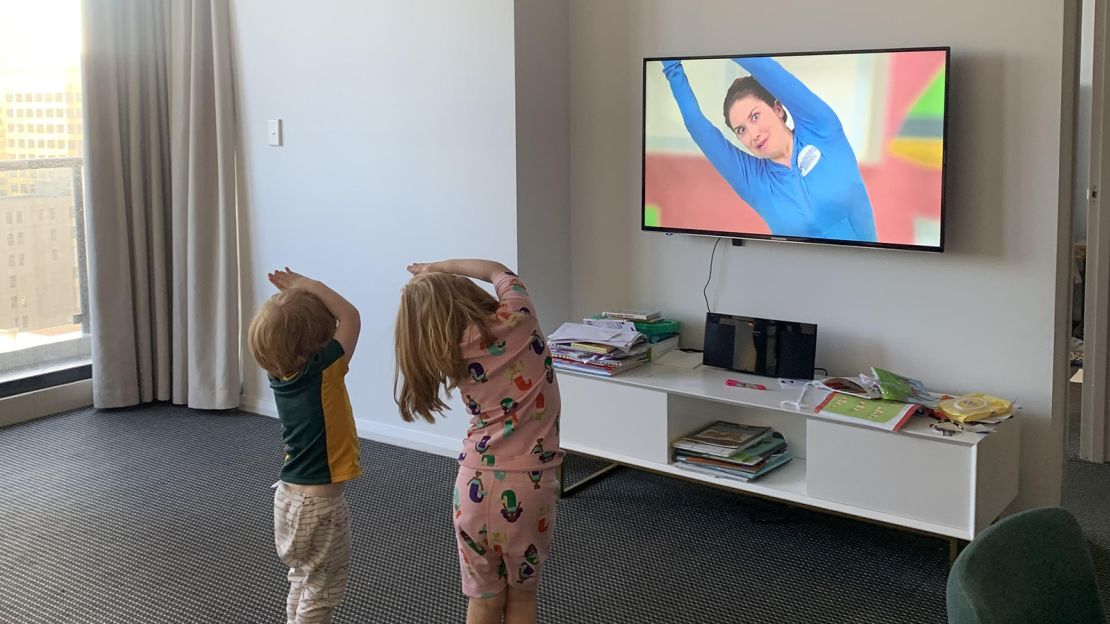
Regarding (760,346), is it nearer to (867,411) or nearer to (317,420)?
(867,411)

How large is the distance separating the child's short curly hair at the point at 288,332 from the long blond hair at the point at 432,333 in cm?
23

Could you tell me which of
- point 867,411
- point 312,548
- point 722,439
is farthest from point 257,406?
point 867,411

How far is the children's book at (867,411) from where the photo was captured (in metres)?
3.08

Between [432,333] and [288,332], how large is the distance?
0.33 m

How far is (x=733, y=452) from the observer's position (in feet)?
11.3

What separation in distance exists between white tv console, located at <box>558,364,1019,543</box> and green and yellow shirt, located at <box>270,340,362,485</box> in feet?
4.48

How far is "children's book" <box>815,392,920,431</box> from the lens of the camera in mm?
3082

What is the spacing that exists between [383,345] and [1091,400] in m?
2.68

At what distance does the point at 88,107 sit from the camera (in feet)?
15.2

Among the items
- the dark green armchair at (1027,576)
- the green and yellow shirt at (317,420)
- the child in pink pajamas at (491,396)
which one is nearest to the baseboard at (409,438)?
the green and yellow shirt at (317,420)

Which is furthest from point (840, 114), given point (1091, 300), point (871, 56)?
point (1091, 300)

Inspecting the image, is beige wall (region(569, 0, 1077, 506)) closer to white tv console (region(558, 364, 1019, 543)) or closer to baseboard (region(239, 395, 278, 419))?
white tv console (region(558, 364, 1019, 543))

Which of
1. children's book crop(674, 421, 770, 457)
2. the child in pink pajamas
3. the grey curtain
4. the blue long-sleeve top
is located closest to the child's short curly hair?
the child in pink pajamas

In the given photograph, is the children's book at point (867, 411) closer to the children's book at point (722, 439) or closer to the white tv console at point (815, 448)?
the white tv console at point (815, 448)
